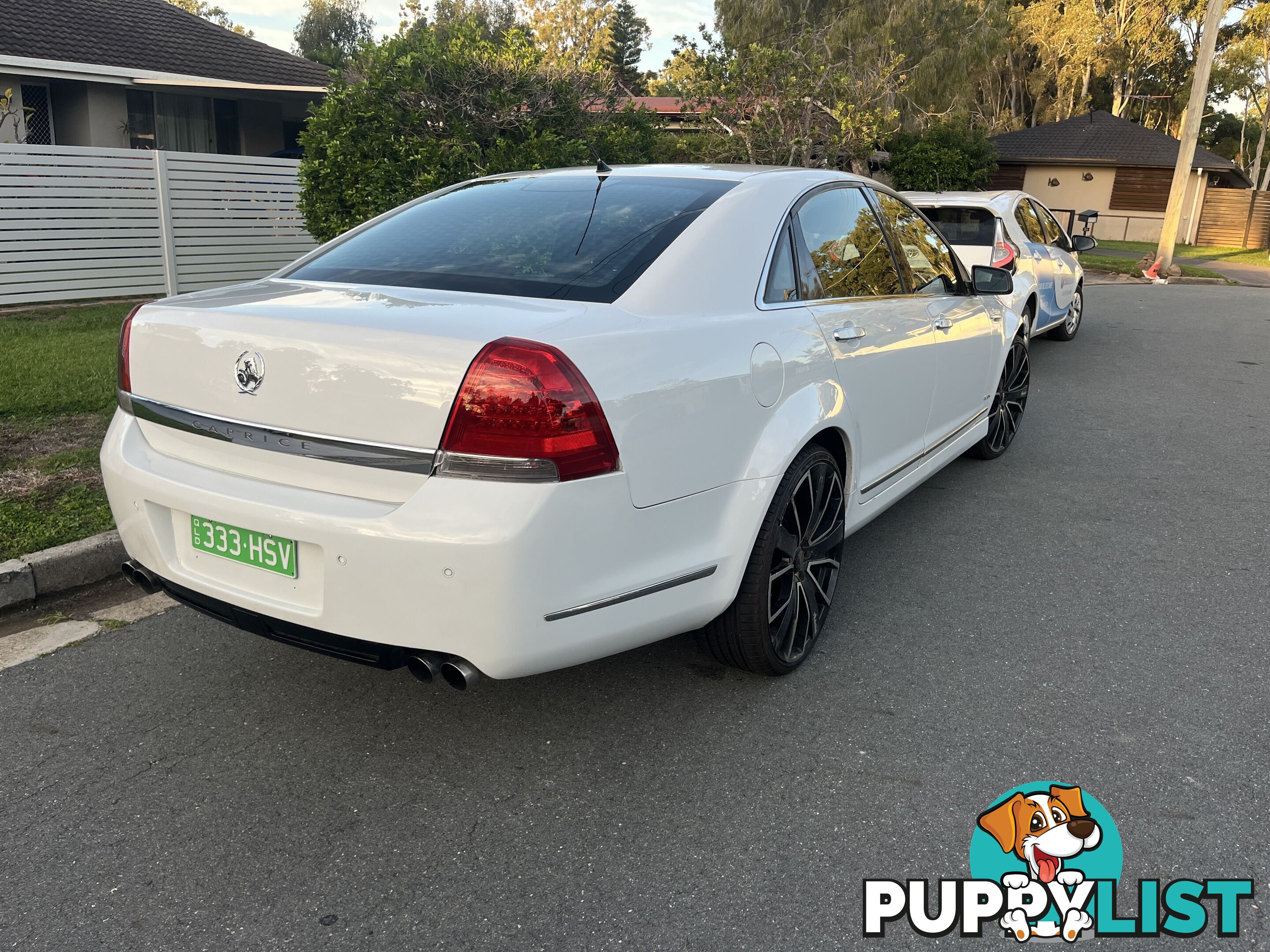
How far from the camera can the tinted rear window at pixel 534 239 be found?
3.00 meters

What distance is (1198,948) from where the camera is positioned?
2260mm

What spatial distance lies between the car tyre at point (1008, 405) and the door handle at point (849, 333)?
250cm

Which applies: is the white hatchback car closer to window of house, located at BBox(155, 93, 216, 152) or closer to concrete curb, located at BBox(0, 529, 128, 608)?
concrete curb, located at BBox(0, 529, 128, 608)

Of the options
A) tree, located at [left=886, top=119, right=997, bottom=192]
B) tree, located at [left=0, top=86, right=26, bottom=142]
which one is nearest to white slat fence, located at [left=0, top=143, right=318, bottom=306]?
tree, located at [left=0, top=86, right=26, bottom=142]

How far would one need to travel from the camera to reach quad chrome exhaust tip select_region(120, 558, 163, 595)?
301cm

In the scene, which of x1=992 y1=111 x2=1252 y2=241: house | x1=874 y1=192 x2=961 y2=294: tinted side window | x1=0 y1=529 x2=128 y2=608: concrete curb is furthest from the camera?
x1=992 y1=111 x2=1252 y2=241: house

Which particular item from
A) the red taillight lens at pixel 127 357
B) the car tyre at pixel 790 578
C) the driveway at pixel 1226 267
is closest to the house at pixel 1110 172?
the driveway at pixel 1226 267

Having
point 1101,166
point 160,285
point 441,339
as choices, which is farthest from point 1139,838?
point 1101,166

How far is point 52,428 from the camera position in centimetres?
578

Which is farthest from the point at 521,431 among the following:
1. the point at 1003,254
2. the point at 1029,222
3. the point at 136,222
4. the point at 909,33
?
the point at 909,33

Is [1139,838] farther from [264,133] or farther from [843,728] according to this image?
[264,133]

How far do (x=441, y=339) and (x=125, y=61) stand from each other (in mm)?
18204

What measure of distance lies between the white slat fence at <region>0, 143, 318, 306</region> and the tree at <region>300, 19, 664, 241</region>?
1.59 m

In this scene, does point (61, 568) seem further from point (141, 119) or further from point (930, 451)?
point (141, 119)
